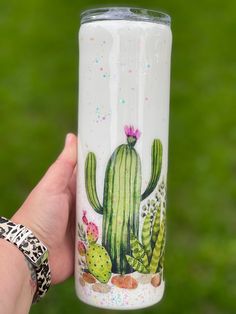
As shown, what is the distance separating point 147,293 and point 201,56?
1.65 metres

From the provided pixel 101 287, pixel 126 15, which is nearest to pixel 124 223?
pixel 101 287

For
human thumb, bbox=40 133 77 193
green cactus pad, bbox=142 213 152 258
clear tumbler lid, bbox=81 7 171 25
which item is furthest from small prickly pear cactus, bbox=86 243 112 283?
clear tumbler lid, bbox=81 7 171 25

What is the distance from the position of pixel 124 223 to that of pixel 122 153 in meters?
0.18

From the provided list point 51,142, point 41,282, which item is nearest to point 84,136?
point 41,282

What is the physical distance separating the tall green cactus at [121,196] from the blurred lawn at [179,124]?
25.0 inches

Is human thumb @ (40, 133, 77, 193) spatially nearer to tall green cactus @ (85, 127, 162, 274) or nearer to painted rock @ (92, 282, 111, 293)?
tall green cactus @ (85, 127, 162, 274)

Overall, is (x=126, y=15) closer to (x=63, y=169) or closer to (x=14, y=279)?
(x=63, y=169)

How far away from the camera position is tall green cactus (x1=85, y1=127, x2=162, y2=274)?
1.41 metres

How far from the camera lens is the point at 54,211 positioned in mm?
1535

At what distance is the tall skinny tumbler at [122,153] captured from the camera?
53.8 inches

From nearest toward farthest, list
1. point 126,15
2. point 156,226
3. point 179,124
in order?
1. point 126,15
2. point 156,226
3. point 179,124

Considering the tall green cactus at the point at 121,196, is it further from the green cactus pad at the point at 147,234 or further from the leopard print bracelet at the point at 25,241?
the leopard print bracelet at the point at 25,241

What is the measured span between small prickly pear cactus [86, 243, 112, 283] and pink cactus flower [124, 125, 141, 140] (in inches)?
11.7

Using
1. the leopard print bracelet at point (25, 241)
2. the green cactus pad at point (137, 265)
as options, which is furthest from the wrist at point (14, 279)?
the green cactus pad at point (137, 265)
